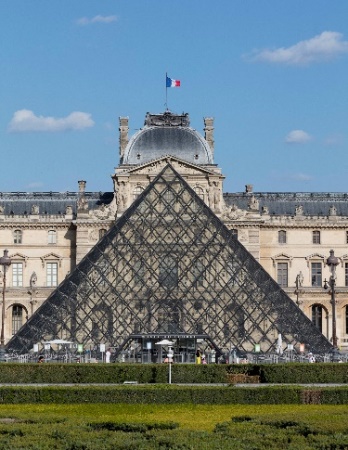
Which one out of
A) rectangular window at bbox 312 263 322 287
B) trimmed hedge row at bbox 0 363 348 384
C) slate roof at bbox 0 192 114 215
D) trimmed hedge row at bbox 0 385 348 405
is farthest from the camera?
slate roof at bbox 0 192 114 215

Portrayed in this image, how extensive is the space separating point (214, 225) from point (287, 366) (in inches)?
679

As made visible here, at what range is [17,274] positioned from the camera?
8738cm

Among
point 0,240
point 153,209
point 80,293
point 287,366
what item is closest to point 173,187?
point 153,209

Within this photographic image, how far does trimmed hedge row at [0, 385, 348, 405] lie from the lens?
35.0 meters

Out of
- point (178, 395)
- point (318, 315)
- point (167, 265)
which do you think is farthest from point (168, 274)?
point (318, 315)

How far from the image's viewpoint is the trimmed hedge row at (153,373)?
140ft

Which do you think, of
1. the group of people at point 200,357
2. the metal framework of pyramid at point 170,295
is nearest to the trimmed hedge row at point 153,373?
the metal framework of pyramid at point 170,295

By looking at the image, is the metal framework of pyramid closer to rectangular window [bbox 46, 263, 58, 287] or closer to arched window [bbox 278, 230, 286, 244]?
rectangular window [bbox 46, 263, 58, 287]

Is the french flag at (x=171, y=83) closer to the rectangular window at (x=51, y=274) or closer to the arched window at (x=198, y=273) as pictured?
the rectangular window at (x=51, y=274)

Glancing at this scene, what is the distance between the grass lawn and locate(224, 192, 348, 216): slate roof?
58064mm

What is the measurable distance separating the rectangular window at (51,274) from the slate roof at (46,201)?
3.94 metres

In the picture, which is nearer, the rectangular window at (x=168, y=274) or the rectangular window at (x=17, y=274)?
the rectangular window at (x=168, y=274)

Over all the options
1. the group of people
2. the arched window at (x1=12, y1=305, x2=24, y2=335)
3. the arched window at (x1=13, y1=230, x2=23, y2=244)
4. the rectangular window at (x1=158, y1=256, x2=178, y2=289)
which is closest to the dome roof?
the arched window at (x1=13, y1=230, x2=23, y2=244)

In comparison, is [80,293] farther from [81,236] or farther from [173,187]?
[81,236]
